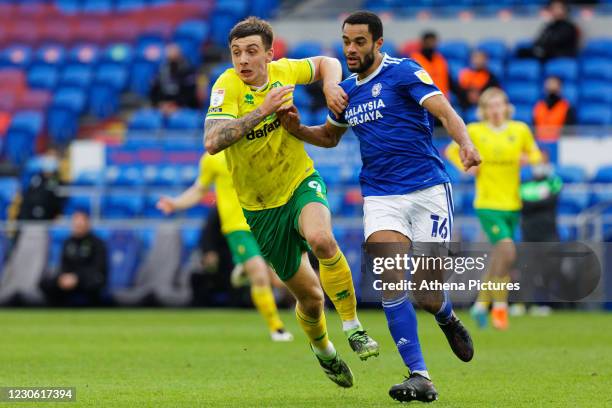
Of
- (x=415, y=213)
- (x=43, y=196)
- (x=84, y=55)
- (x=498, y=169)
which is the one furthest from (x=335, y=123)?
(x=84, y=55)

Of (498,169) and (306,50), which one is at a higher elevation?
(306,50)

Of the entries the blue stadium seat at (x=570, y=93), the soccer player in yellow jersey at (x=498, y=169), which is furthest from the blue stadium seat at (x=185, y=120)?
the soccer player in yellow jersey at (x=498, y=169)

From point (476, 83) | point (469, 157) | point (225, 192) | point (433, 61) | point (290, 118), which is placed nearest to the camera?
point (469, 157)

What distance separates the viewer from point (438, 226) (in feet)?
27.8

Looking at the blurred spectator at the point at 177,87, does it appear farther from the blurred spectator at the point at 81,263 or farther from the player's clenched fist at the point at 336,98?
the player's clenched fist at the point at 336,98

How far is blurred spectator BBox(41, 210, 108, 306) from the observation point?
1984cm

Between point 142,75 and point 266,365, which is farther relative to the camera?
point 142,75

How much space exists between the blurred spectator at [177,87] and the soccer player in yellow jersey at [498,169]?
31.6ft

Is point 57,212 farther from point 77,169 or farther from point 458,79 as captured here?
point 458,79

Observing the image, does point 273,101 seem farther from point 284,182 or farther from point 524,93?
point 524,93

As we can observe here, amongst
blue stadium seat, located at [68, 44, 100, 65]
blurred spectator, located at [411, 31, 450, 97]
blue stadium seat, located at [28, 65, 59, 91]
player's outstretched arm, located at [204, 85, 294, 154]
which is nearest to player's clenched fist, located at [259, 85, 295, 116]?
player's outstretched arm, located at [204, 85, 294, 154]

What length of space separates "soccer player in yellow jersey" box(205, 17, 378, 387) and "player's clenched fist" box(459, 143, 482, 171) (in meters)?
1.09

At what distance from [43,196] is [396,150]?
44.7 feet

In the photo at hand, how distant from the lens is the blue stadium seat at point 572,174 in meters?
19.8
